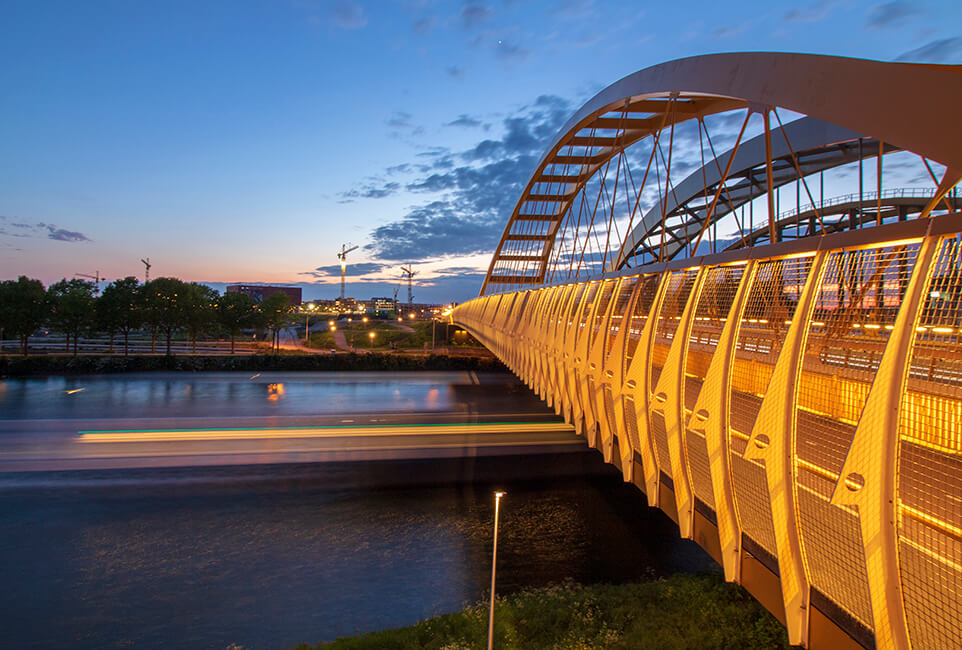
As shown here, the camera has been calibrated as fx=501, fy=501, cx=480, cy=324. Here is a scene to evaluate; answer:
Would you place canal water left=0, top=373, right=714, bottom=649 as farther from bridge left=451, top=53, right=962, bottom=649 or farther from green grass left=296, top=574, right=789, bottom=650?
bridge left=451, top=53, right=962, bottom=649

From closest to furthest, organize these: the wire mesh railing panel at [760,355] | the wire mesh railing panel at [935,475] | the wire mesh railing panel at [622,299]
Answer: the wire mesh railing panel at [935,475], the wire mesh railing panel at [760,355], the wire mesh railing panel at [622,299]

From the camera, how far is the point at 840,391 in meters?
3.90

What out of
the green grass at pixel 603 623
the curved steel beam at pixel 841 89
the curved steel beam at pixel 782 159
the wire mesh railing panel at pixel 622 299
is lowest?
the green grass at pixel 603 623

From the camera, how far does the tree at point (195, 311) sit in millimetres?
55562

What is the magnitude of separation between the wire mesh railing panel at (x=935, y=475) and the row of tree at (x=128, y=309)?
57827mm

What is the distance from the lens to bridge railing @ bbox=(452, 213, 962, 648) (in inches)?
113

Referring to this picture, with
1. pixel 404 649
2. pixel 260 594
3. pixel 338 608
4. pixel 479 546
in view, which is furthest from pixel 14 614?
pixel 479 546

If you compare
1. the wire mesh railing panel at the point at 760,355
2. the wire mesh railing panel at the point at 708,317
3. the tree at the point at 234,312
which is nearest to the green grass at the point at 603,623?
the wire mesh railing panel at the point at 708,317

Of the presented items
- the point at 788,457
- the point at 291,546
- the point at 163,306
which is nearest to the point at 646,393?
the point at 788,457

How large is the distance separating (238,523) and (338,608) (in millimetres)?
5818

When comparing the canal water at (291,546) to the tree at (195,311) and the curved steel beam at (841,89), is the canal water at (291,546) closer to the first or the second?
the curved steel beam at (841,89)

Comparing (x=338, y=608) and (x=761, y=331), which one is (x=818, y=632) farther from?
(x=338, y=608)

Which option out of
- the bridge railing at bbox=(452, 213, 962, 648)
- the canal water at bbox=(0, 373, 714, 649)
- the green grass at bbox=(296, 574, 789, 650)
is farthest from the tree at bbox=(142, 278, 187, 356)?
the bridge railing at bbox=(452, 213, 962, 648)

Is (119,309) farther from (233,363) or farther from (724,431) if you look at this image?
(724,431)
